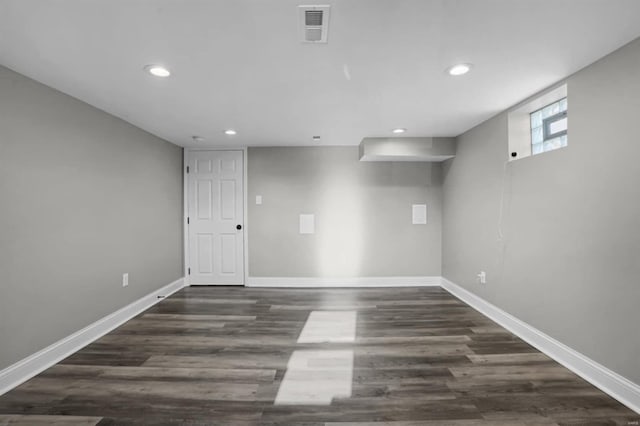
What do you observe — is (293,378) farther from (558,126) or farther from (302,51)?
(558,126)

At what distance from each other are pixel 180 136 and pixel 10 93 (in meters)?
1.91

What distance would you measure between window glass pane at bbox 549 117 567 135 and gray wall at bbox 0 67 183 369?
4.39 m

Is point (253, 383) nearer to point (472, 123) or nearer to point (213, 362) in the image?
point (213, 362)

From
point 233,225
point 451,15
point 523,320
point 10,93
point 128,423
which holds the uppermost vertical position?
point 451,15

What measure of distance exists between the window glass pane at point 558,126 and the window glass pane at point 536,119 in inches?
6.5

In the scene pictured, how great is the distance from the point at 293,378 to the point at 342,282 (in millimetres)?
2515

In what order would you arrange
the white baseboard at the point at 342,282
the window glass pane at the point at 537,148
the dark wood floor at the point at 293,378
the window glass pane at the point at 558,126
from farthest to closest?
1. the white baseboard at the point at 342,282
2. the window glass pane at the point at 537,148
3. the window glass pane at the point at 558,126
4. the dark wood floor at the point at 293,378

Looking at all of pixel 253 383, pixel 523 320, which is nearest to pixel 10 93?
pixel 253 383

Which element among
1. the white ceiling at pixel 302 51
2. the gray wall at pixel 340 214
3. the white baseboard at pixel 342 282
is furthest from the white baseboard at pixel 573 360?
the white ceiling at pixel 302 51

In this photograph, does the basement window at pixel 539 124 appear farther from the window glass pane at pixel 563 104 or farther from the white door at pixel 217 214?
the white door at pixel 217 214

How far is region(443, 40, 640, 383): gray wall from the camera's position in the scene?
1783mm

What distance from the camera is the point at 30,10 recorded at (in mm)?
1423

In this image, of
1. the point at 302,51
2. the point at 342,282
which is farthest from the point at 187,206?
the point at 302,51

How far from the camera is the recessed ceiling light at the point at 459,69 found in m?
1.99
